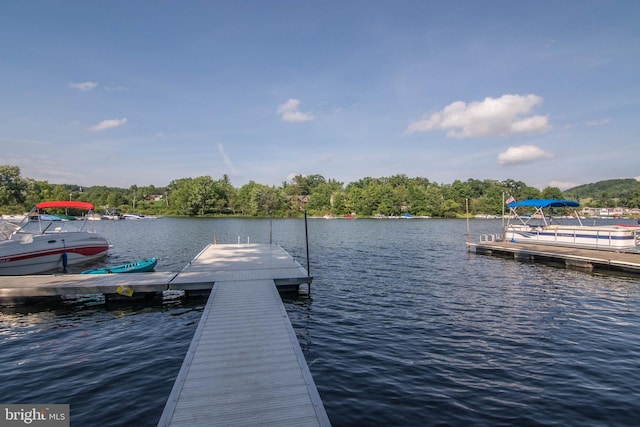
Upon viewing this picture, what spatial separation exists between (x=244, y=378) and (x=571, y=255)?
974 inches

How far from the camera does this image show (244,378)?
21.5 ft

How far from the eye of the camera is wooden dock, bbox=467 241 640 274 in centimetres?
2044

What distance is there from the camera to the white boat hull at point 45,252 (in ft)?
61.5

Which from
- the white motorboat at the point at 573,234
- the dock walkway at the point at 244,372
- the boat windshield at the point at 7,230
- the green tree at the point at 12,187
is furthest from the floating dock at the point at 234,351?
the green tree at the point at 12,187

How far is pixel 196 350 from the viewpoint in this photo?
7750 millimetres

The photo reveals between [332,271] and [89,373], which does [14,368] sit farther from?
[332,271]

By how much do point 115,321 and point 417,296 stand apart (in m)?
12.5

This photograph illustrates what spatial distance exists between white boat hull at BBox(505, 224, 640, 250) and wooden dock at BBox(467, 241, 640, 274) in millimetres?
678

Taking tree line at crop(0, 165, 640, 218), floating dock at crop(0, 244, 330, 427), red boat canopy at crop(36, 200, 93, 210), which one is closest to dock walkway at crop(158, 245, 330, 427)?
floating dock at crop(0, 244, 330, 427)

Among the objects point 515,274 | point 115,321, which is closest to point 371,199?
point 515,274

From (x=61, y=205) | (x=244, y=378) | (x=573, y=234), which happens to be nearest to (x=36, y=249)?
(x=61, y=205)

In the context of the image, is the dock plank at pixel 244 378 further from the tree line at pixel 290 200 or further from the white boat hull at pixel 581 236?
Result: the tree line at pixel 290 200

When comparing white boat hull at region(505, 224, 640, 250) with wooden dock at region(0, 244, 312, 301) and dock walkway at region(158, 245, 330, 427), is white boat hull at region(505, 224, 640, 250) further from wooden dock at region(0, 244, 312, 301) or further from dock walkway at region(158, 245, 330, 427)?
dock walkway at region(158, 245, 330, 427)

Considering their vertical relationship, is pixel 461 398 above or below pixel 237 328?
below
